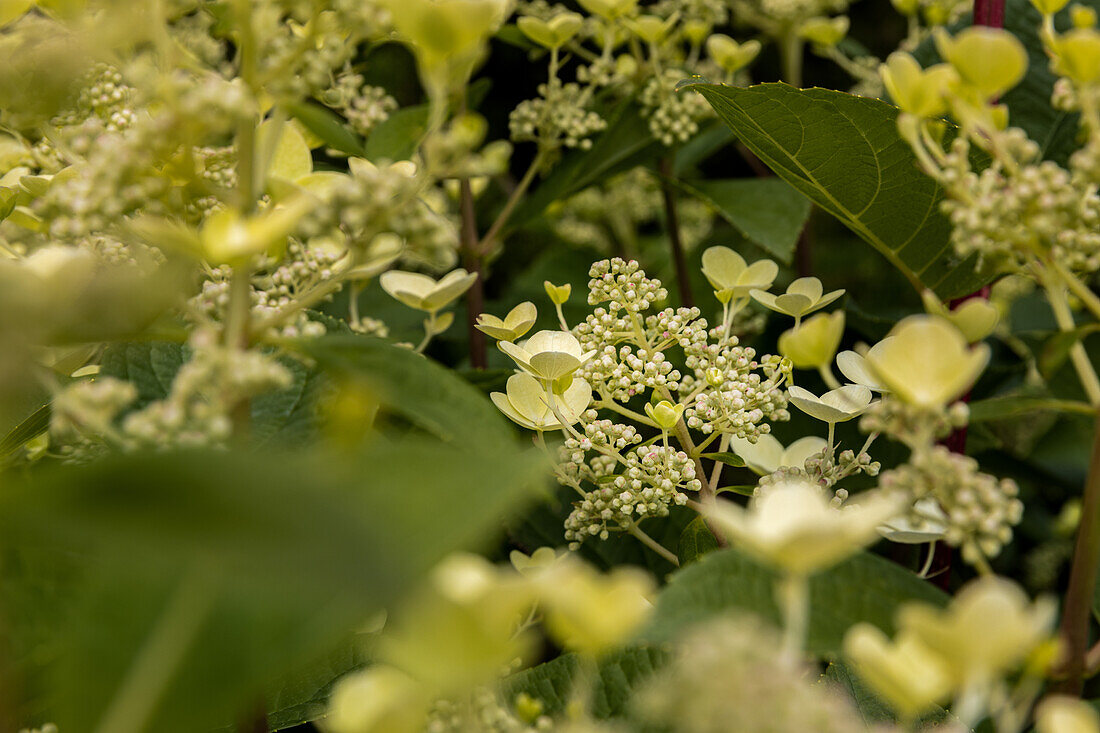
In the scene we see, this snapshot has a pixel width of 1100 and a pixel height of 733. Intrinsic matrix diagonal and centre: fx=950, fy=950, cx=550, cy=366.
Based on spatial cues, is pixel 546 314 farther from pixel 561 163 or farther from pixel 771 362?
pixel 771 362

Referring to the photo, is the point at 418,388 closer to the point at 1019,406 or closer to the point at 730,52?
the point at 1019,406

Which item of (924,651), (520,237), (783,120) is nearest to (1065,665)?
(924,651)

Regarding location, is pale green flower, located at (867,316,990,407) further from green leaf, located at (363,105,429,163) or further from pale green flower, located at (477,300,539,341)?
green leaf, located at (363,105,429,163)

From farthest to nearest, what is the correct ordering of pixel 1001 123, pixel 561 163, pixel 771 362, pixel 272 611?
pixel 561 163 → pixel 771 362 → pixel 1001 123 → pixel 272 611

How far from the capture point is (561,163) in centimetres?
90

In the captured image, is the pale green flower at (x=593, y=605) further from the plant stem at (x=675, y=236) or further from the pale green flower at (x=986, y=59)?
the plant stem at (x=675, y=236)

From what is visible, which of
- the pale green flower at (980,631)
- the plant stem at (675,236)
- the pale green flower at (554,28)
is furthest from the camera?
the plant stem at (675,236)

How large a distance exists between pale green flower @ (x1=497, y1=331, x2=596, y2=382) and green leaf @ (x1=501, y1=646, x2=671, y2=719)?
148 mm

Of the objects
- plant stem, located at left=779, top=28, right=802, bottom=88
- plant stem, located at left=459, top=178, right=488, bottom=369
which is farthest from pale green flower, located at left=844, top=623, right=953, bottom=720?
plant stem, located at left=779, top=28, right=802, bottom=88

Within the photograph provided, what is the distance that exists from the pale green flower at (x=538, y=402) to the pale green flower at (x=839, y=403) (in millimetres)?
122

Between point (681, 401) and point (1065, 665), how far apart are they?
24cm

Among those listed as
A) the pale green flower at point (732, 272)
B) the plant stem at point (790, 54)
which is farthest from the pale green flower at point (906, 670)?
the plant stem at point (790, 54)

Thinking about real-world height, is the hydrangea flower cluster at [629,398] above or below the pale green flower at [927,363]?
below

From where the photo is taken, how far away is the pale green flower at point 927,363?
1.08 feet
